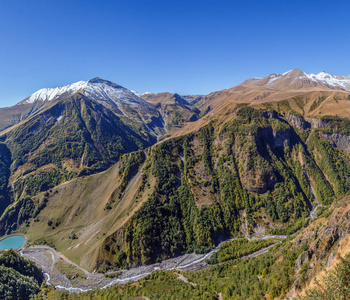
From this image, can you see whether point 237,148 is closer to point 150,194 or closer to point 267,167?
point 267,167

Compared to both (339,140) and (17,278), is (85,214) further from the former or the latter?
(339,140)

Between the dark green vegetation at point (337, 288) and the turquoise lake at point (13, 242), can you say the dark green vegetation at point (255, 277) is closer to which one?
the dark green vegetation at point (337, 288)

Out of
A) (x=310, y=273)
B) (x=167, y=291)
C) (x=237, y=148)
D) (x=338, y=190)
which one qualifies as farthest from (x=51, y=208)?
(x=338, y=190)

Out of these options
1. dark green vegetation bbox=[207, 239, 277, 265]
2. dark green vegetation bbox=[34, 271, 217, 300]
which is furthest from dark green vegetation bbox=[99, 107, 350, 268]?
dark green vegetation bbox=[34, 271, 217, 300]

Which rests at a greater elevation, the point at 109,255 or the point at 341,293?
the point at 341,293

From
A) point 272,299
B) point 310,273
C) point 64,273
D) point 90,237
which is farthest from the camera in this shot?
point 90,237

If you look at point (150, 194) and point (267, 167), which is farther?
point (267, 167)
